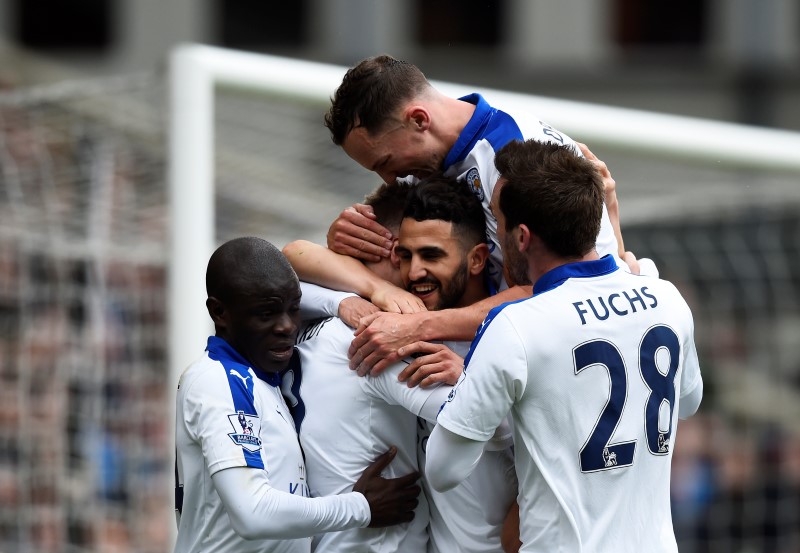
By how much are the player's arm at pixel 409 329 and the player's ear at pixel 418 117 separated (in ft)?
1.55

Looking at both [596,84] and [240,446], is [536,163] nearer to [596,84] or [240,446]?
[240,446]

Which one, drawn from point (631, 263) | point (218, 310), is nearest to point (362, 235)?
point (218, 310)

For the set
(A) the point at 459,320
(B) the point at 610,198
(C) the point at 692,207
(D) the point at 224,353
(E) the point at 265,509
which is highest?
(B) the point at 610,198

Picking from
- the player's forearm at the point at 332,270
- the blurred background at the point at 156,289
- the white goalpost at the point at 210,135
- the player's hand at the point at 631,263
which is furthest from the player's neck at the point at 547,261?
the blurred background at the point at 156,289

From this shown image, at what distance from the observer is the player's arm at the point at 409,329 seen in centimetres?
294

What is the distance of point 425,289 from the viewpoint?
3.11 m

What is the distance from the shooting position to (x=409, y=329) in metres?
2.96

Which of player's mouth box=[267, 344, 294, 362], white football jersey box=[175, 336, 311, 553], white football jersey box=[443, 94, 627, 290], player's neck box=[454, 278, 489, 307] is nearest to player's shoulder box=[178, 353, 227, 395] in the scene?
white football jersey box=[175, 336, 311, 553]

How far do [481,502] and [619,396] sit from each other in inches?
20.1

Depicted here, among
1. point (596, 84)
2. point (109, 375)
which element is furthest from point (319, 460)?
point (596, 84)

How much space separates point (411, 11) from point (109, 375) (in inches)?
446

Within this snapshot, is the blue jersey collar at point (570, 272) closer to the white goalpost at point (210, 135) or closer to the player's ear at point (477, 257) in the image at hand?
the player's ear at point (477, 257)

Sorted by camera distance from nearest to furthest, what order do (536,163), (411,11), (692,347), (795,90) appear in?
(536,163) < (692,347) < (795,90) < (411,11)

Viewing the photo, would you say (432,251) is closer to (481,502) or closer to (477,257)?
(477,257)
